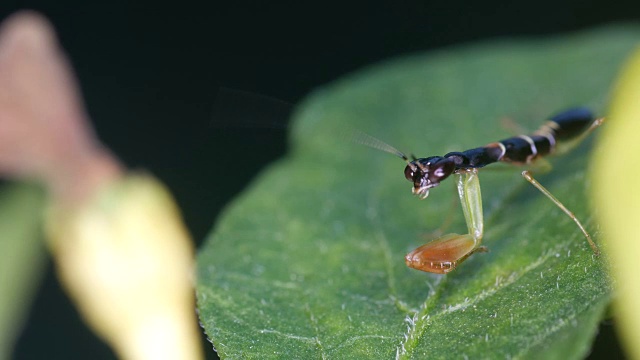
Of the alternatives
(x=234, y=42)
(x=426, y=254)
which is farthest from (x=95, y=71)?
(x=426, y=254)

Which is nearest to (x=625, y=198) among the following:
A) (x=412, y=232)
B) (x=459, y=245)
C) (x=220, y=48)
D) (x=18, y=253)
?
(x=459, y=245)

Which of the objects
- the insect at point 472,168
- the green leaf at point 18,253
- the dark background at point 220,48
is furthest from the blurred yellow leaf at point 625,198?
the green leaf at point 18,253

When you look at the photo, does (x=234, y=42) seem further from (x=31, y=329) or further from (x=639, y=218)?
(x=639, y=218)

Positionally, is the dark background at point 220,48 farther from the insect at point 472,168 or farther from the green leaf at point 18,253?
the insect at point 472,168

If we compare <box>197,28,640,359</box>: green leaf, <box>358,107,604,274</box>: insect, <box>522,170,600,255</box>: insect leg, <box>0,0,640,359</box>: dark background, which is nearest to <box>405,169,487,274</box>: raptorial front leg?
<box>358,107,604,274</box>: insect

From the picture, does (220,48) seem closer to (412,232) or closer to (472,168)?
(412,232)

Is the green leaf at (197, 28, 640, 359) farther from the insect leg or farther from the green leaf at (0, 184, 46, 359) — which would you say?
the green leaf at (0, 184, 46, 359)
